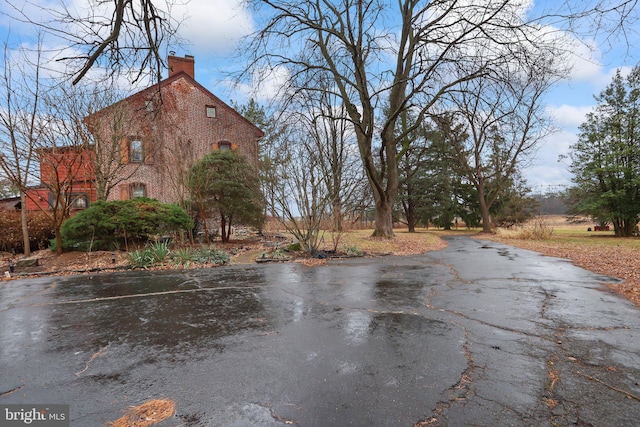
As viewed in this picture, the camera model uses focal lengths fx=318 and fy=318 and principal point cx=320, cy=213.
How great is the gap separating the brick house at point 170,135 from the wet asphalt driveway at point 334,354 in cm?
887

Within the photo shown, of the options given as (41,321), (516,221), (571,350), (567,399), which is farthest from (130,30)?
(516,221)

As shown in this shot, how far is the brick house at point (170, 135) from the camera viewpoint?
Result: 13.1 m

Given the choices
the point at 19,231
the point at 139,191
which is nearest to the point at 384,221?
the point at 139,191

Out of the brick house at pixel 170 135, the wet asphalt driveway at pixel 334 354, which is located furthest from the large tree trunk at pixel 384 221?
the wet asphalt driveway at pixel 334 354

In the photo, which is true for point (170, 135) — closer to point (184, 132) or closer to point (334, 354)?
point (184, 132)

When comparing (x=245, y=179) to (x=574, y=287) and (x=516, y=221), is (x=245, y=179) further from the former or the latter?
(x=516, y=221)

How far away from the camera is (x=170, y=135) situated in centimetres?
1930

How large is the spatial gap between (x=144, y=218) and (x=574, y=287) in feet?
38.7

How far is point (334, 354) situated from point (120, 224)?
9995 millimetres

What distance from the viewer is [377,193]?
17.2 metres

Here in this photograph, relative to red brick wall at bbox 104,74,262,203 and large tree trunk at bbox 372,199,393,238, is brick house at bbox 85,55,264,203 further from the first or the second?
large tree trunk at bbox 372,199,393,238

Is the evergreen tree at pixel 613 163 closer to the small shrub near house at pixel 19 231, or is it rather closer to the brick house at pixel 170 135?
the brick house at pixel 170 135

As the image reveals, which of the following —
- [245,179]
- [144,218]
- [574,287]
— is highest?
[245,179]

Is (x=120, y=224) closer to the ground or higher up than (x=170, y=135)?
closer to the ground
